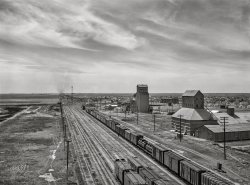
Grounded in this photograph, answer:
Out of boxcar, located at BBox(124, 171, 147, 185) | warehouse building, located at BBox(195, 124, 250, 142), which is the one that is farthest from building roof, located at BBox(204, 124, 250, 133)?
boxcar, located at BBox(124, 171, 147, 185)

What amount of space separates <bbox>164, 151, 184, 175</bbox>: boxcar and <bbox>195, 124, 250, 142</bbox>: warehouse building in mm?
27670

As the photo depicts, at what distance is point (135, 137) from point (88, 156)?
11281 millimetres

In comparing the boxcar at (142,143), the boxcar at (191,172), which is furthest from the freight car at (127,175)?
the boxcar at (142,143)

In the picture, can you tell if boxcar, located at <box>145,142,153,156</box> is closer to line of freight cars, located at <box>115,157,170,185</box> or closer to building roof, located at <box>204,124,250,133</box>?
line of freight cars, located at <box>115,157,170,185</box>

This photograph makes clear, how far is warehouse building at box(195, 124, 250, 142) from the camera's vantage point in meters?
57.5

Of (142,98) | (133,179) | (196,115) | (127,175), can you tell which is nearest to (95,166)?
(127,175)

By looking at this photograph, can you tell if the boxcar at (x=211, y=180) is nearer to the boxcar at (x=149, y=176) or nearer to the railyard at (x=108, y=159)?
the railyard at (x=108, y=159)

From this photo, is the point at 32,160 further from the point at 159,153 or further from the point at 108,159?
the point at 159,153

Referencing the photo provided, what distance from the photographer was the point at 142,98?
13588cm

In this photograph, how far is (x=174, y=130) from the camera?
73312mm

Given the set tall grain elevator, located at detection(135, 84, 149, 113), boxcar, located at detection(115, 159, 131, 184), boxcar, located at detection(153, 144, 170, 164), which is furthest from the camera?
tall grain elevator, located at detection(135, 84, 149, 113)

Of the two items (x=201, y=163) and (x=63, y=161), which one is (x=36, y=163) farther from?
(x=201, y=163)

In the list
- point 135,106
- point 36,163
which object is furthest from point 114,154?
point 135,106

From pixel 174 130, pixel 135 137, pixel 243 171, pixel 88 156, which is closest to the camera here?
pixel 243 171
